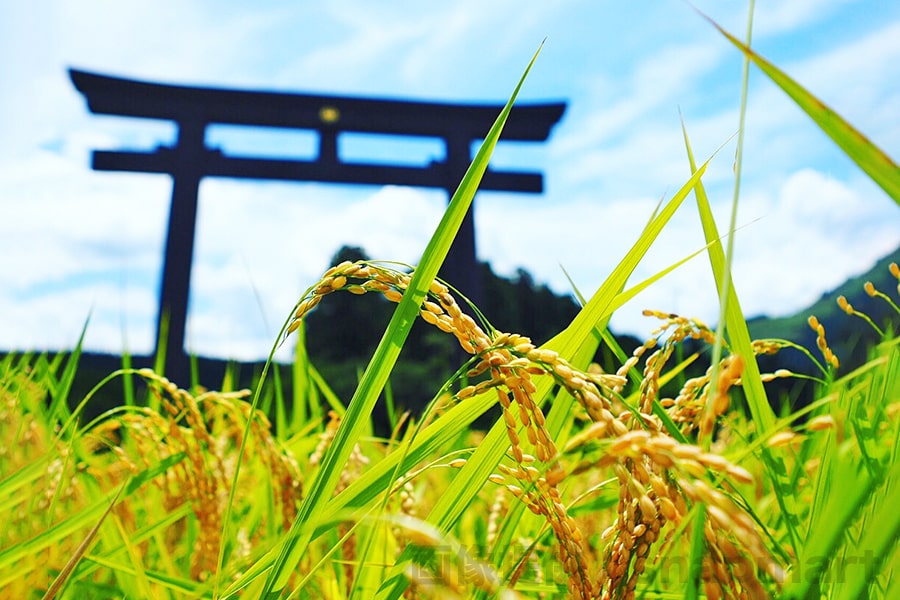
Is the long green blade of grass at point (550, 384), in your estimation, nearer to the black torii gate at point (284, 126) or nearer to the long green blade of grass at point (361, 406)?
the long green blade of grass at point (361, 406)

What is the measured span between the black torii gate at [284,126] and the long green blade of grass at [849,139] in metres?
6.13

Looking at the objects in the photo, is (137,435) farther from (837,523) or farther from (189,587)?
(837,523)

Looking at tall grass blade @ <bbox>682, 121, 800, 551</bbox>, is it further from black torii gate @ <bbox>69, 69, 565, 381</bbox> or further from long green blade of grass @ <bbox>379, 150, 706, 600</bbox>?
black torii gate @ <bbox>69, 69, 565, 381</bbox>

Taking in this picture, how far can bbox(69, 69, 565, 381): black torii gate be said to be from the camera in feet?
21.3

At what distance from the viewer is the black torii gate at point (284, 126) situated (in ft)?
21.3

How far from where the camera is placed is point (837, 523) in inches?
9.5

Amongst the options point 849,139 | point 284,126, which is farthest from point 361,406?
point 284,126

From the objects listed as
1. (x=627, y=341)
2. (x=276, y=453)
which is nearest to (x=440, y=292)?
(x=276, y=453)

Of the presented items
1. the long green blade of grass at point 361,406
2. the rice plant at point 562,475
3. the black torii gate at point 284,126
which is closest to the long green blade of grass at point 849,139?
the rice plant at point 562,475

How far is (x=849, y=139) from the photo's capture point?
0.28m

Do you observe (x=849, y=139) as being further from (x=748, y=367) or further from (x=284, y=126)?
(x=284, y=126)

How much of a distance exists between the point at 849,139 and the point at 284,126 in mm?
7400

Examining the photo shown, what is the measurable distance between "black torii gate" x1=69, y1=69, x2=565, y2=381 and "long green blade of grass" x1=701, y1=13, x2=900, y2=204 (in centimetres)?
613

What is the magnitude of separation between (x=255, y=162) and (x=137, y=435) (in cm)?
680
